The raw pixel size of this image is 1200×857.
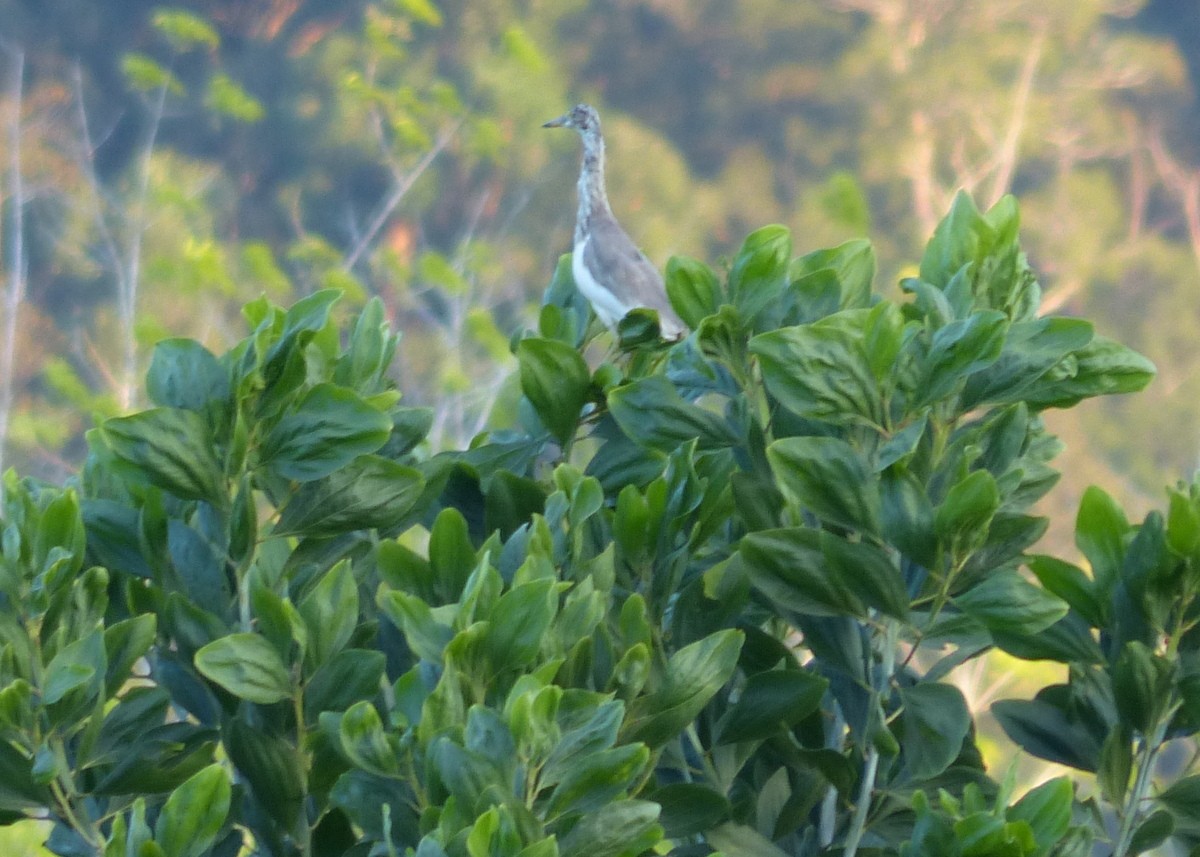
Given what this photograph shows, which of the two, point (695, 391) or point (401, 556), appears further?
point (695, 391)

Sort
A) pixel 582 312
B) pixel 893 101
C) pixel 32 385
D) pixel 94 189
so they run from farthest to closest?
pixel 893 101
pixel 32 385
pixel 94 189
pixel 582 312

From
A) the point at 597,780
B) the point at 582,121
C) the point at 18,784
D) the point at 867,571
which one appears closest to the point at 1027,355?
the point at 867,571

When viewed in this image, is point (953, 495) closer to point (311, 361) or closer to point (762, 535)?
point (762, 535)

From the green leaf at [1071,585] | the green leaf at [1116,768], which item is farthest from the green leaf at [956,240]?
the green leaf at [1116,768]

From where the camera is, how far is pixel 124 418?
3.38 ft

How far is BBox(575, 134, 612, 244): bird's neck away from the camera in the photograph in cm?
456

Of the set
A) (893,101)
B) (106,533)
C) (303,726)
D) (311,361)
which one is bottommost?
(303,726)

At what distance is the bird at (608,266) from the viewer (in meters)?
3.80

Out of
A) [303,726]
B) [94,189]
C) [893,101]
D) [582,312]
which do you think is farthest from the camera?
[893,101]

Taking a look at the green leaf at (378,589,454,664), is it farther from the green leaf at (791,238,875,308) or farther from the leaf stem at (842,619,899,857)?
the green leaf at (791,238,875,308)

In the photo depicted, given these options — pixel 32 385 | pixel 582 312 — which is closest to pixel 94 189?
pixel 32 385

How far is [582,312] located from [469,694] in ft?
1.91

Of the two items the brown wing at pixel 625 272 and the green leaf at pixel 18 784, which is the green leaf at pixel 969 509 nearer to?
the green leaf at pixel 18 784

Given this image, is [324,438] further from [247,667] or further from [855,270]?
[855,270]
